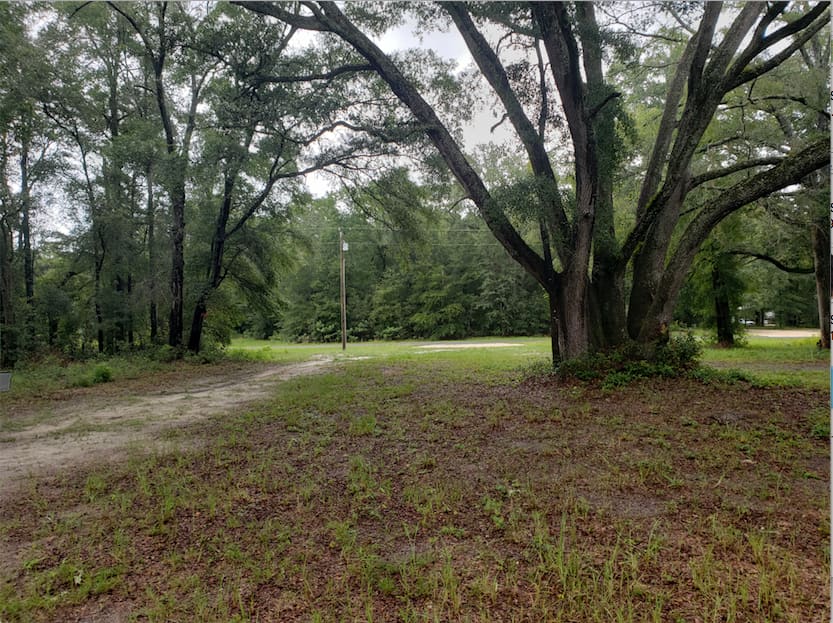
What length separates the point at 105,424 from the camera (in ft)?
16.8

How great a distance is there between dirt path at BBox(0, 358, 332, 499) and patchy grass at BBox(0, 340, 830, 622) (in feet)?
1.58

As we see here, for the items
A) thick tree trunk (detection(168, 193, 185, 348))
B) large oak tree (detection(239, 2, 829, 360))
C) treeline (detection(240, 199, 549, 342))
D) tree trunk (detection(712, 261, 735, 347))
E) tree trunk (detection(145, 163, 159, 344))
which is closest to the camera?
large oak tree (detection(239, 2, 829, 360))

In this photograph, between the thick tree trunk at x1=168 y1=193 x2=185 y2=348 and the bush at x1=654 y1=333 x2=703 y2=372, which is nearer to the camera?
the bush at x1=654 y1=333 x2=703 y2=372

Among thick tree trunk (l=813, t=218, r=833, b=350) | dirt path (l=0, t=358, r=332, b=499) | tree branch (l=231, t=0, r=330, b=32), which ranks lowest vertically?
dirt path (l=0, t=358, r=332, b=499)

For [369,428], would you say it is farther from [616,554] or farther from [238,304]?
[238,304]

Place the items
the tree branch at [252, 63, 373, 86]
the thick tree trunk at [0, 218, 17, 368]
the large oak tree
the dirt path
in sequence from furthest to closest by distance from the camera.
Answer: the thick tree trunk at [0, 218, 17, 368] < the tree branch at [252, 63, 373, 86] < the large oak tree < the dirt path

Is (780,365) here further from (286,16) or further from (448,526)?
(286,16)

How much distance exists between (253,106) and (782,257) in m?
15.5

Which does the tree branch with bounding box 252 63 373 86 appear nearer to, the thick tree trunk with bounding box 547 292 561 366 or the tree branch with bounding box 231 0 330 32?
the tree branch with bounding box 231 0 330 32

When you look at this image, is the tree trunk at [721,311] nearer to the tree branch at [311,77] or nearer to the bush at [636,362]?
the bush at [636,362]

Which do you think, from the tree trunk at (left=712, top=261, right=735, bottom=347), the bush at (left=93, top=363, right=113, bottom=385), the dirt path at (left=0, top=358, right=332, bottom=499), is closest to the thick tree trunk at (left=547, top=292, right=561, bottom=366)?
the dirt path at (left=0, top=358, right=332, bottom=499)

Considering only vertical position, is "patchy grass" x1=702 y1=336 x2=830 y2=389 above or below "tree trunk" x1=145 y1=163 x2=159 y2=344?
below

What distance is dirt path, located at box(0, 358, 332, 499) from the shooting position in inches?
150

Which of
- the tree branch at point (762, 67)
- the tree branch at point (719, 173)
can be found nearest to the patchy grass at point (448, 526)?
the tree branch at point (719, 173)
